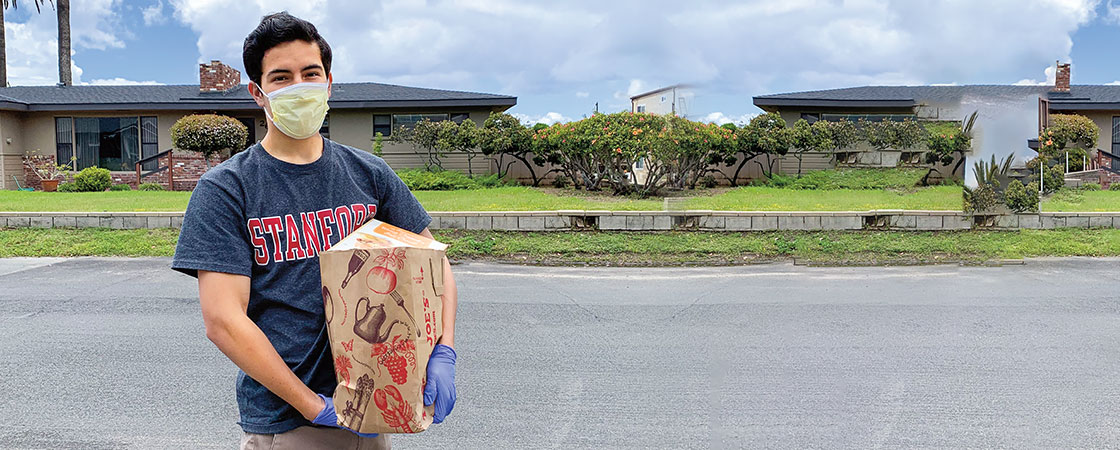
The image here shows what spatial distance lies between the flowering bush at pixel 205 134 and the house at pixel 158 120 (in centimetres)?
163

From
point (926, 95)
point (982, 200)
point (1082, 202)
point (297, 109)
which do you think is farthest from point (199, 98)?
point (297, 109)

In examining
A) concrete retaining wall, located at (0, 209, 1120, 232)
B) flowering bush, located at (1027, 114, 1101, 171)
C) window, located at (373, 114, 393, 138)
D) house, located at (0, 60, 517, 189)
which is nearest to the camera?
concrete retaining wall, located at (0, 209, 1120, 232)

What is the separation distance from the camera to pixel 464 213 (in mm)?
12047

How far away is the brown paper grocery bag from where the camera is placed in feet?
6.07

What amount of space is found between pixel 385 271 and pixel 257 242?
362 mm

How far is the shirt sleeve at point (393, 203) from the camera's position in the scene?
2221mm

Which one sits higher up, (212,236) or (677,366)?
(212,236)

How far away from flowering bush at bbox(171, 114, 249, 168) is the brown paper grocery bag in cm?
2049

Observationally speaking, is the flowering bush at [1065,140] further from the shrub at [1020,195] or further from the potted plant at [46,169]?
the potted plant at [46,169]

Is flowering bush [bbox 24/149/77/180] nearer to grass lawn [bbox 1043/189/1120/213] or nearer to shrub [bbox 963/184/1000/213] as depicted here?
shrub [bbox 963/184/1000/213]

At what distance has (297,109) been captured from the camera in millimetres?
2123

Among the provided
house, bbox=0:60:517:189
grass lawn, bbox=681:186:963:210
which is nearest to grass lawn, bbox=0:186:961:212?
grass lawn, bbox=681:186:963:210

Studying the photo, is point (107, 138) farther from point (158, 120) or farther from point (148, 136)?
point (158, 120)

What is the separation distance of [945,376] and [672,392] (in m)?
1.80
